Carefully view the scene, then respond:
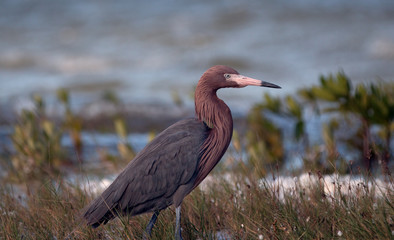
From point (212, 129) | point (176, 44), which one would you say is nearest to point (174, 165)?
point (212, 129)

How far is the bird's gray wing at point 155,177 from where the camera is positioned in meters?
3.08

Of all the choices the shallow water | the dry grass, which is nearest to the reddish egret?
the dry grass

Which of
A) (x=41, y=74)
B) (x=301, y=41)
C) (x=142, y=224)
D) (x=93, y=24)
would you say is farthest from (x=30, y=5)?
(x=142, y=224)

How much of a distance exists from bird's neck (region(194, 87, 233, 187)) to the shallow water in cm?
929

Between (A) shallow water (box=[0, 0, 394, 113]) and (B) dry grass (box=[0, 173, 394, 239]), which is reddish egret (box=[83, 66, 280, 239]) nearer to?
(B) dry grass (box=[0, 173, 394, 239])

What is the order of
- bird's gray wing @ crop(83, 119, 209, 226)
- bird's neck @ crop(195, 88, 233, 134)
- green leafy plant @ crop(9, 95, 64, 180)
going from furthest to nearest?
green leafy plant @ crop(9, 95, 64, 180), bird's neck @ crop(195, 88, 233, 134), bird's gray wing @ crop(83, 119, 209, 226)

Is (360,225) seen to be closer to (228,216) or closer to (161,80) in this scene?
(228,216)

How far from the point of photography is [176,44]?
1870 centimetres

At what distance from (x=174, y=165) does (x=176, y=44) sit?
52.4 feet

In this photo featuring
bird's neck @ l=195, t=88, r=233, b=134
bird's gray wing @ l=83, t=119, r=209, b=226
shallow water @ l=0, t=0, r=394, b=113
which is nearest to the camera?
bird's gray wing @ l=83, t=119, r=209, b=226

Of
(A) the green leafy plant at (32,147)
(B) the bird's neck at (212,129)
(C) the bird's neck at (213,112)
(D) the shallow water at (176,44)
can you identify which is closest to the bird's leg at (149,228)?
(B) the bird's neck at (212,129)

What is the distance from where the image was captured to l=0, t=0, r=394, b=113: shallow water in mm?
15172

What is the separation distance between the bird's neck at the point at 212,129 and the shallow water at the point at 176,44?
30.5 ft

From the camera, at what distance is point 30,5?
22656 mm
